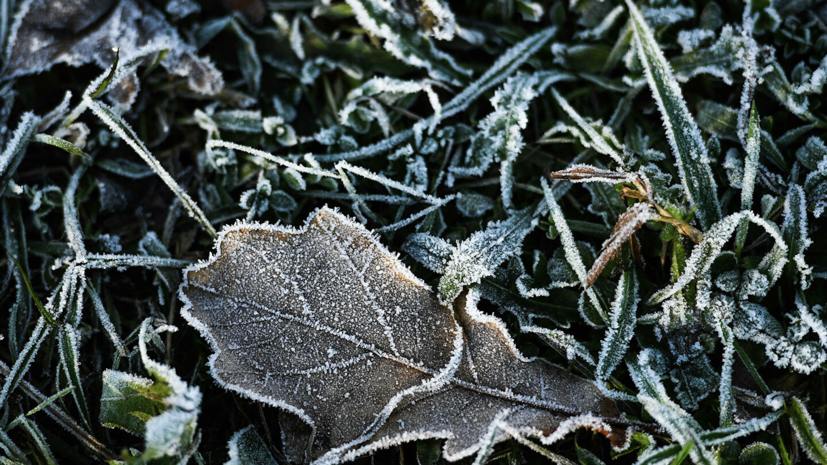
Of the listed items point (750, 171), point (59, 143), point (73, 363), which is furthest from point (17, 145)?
point (750, 171)

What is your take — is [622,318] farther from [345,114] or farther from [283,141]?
[283,141]

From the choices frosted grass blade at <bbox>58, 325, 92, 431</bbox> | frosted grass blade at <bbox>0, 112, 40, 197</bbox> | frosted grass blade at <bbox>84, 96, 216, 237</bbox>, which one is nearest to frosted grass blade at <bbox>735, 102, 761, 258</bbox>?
frosted grass blade at <bbox>84, 96, 216, 237</bbox>

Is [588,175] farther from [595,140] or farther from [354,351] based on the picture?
[354,351]

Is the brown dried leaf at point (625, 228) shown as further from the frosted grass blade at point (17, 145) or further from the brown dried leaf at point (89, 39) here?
the frosted grass blade at point (17, 145)

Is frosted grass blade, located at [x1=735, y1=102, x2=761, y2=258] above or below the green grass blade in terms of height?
above

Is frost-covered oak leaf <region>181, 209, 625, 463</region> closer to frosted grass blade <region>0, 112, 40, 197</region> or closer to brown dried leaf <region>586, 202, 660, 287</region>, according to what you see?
brown dried leaf <region>586, 202, 660, 287</region>

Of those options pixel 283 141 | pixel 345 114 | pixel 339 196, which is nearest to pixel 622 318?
pixel 339 196

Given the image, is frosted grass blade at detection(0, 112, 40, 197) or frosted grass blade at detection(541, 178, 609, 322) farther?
frosted grass blade at detection(0, 112, 40, 197)
